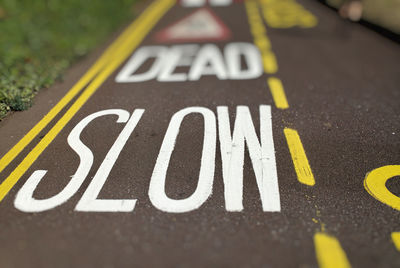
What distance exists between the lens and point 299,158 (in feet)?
10.7

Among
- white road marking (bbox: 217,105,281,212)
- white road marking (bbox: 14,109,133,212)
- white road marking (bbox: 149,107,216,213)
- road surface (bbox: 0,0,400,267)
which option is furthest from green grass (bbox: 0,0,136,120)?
white road marking (bbox: 217,105,281,212)

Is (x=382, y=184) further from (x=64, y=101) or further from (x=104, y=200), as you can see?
(x=64, y=101)

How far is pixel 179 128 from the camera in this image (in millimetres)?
3793

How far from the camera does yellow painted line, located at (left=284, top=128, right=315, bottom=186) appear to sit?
2.98 metres

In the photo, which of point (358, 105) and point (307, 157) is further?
point (358, 105)

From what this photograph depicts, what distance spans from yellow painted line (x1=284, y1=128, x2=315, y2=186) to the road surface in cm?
2

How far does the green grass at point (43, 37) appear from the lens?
15.8 ft

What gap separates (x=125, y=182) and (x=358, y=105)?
323cm

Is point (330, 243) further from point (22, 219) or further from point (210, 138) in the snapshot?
point (22, 219)

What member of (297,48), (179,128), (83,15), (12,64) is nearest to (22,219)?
(179,128)

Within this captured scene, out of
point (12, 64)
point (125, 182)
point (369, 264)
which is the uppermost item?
point (12, 64)

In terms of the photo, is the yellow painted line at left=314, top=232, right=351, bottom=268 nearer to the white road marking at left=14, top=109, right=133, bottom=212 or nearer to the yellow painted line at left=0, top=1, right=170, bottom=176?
the white road marking at left=14, top=109, right=133, bottom=212

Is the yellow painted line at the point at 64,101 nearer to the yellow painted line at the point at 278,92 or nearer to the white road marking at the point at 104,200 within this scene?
the white road marking at the point at 104,200

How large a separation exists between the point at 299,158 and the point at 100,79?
3550mm
